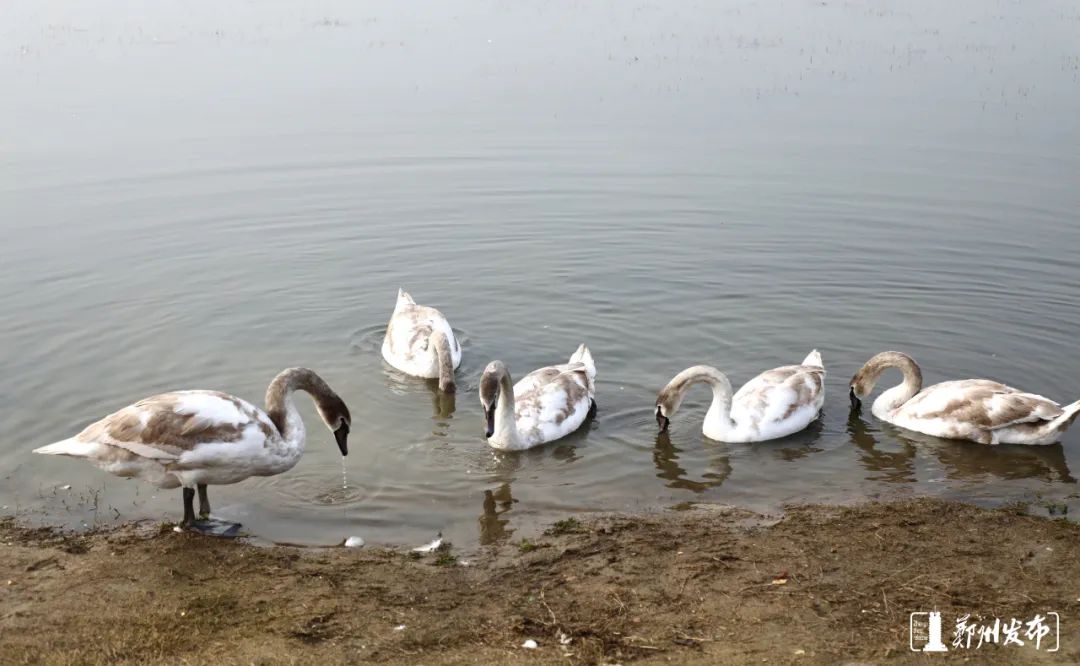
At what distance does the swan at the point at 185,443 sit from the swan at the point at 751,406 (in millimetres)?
4539

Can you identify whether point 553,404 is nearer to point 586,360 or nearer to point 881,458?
point 586,360

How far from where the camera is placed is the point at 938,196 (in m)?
21.5

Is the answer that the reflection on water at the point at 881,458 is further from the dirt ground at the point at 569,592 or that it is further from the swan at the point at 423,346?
the swan at the point at 423,346

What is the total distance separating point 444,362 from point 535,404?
68.4 inches

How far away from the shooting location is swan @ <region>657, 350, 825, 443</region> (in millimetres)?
12641

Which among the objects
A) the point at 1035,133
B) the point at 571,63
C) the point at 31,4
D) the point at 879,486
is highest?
the point at 31,4

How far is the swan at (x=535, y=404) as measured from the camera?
1229 centimetres

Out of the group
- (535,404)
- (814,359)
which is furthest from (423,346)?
(814,359)

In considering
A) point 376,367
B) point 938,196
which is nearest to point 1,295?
point 376,367

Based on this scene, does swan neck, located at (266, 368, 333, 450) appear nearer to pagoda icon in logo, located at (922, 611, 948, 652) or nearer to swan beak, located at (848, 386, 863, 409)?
pagoda icon in logo, located at (922, 611, 948, 652)

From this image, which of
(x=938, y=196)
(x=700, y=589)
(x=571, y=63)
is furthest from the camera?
(x=571, y=63)

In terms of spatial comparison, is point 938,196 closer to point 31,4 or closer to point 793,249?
point 793,249

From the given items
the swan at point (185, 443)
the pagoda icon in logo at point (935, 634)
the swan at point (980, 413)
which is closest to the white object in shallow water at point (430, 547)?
the swan at point (185, 443)

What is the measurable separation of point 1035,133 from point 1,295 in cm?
2056
